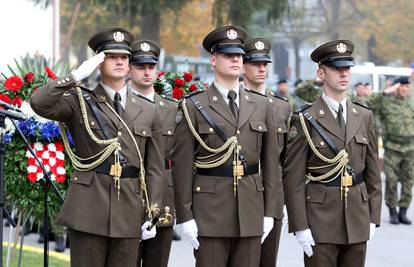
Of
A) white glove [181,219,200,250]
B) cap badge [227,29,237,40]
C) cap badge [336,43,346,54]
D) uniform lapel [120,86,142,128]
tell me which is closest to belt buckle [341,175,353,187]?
cap badge [336,43,346,54]

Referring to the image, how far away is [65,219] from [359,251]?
2.05 meters

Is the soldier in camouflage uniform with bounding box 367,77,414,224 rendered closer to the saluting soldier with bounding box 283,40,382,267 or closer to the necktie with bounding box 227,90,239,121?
the saluting soldier with bounding box 283,40,382,267

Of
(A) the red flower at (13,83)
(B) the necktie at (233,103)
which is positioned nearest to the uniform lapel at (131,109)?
(B) the necktie at (233,103)

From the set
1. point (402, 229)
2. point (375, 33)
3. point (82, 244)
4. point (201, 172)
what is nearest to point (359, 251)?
point (201, 172)

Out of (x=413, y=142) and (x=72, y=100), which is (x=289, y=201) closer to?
(x=72, y=100)

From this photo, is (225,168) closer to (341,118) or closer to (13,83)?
(341,118)

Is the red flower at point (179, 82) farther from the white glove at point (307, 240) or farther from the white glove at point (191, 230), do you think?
the white glove at point (191, 230)

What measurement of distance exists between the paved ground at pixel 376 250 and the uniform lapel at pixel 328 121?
3.87m

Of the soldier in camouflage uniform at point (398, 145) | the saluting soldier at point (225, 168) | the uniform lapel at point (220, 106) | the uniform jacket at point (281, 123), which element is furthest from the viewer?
the soldier in camouflage uniform at point (398, 145)

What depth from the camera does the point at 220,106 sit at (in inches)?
243

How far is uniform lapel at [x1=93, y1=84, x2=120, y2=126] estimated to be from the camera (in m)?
5.85

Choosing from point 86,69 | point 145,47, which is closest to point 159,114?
point 145,47

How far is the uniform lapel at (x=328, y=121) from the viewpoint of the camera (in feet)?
21.2

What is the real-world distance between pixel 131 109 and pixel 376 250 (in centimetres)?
618
